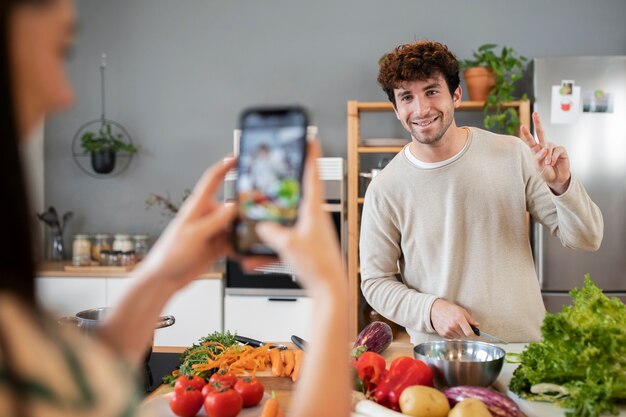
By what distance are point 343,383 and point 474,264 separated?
5.03 feet

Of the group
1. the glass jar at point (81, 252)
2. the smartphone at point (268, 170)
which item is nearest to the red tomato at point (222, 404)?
the smartphone at point (268, 170)

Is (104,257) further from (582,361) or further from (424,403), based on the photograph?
(582,361)

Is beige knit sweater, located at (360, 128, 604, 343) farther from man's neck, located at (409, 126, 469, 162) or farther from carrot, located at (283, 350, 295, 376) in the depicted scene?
carrot, located at (283, 350, 295, 376)

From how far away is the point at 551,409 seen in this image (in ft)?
4.52

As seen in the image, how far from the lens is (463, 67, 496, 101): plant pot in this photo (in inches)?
154

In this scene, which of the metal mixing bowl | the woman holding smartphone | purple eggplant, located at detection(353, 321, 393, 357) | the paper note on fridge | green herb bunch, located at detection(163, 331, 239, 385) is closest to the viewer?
the woman holding smartphone

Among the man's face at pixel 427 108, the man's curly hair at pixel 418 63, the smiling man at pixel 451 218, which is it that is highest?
the man's curly hair at pixel 418 63

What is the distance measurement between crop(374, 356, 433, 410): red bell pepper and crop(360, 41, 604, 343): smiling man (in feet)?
1.76

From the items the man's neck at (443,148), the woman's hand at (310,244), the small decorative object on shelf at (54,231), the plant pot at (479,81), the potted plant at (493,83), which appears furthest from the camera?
the small decorative object on shelf at (54,231)

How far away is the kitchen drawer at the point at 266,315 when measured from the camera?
380 centimetres

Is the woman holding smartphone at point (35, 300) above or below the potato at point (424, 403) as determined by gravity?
above

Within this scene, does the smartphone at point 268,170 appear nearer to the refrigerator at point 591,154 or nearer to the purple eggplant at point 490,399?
the purple eggplant at point 490,399

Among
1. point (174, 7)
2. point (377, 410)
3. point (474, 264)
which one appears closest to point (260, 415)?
point (377, 410)

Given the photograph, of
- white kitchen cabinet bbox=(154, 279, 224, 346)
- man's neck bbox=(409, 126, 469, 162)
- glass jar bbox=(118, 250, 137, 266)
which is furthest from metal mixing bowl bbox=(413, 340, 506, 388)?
glass jar bbox=(118, 250, 137, 266)
